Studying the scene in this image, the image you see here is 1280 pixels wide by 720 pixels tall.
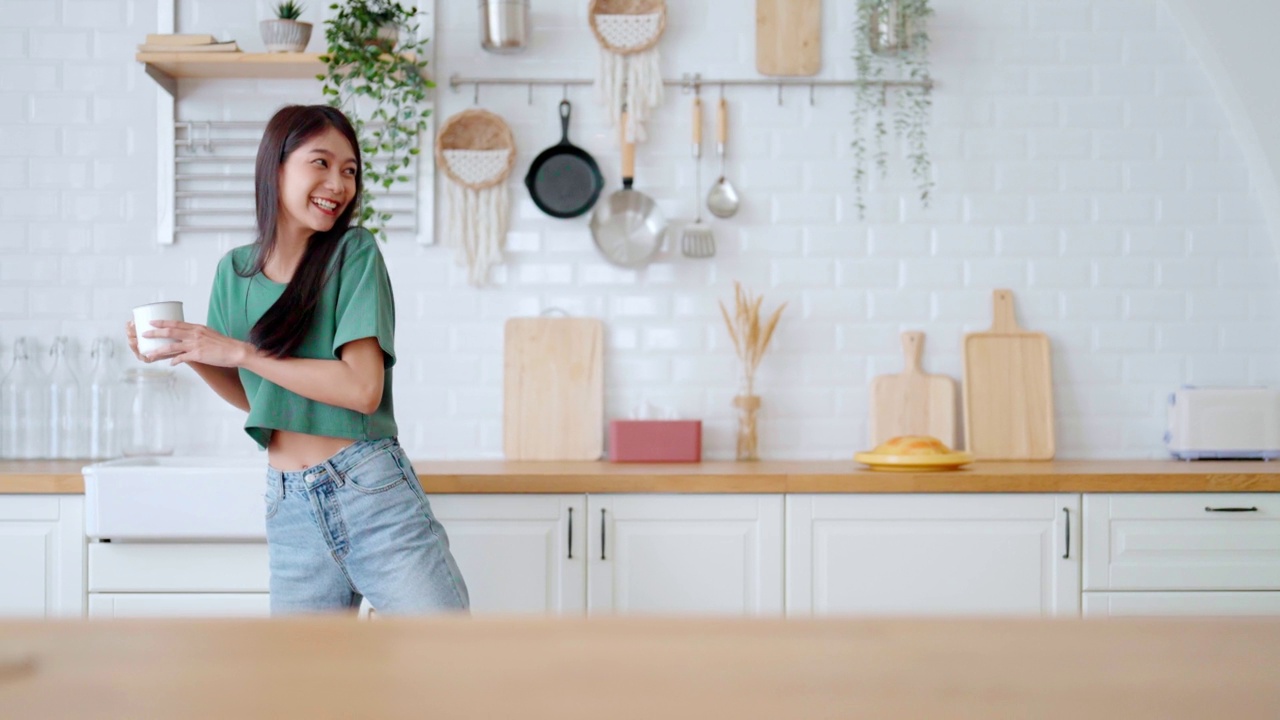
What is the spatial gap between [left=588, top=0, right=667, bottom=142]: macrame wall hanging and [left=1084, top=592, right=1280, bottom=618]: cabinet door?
5.99 ft

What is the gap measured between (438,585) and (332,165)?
74cm

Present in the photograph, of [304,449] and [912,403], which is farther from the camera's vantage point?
[912,403]

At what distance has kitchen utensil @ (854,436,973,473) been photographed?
304 centimetres

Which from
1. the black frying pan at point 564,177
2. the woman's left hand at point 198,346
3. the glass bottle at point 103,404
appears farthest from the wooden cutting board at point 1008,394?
the glass bottle at point 103,404

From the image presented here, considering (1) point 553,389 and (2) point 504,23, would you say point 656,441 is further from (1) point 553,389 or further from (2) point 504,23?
(2) point 504,23

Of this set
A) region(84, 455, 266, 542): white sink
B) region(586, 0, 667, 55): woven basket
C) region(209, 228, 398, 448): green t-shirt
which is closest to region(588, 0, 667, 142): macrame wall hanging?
region(586, 0, 667, 55): woven basket

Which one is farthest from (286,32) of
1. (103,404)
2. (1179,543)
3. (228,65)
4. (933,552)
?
(1179,543)

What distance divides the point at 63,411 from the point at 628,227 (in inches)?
70.0

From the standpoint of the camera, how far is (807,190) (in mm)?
3545

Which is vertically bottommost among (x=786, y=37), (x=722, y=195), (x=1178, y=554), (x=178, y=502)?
(x=1178, y=554)

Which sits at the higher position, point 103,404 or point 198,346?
point 198,346

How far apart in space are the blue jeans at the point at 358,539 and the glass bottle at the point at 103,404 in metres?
1.75

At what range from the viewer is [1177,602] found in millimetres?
2934

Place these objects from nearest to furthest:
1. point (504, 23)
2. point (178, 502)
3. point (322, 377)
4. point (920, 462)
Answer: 1. point (322, 377)
2. point (178, 502)
3. point (920, 462)
4. point (504, 23)
